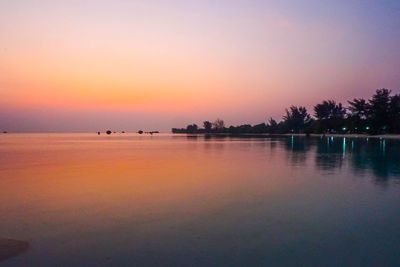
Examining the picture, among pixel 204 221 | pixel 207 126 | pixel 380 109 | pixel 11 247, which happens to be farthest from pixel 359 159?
pixel 207 126

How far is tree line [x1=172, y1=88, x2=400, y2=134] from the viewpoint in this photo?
2458 inches

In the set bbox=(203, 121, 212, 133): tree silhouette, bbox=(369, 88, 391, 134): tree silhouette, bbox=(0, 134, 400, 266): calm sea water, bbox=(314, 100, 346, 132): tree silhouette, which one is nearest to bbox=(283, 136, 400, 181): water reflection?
bbox=(0, 134, 400, 266): calm sea water

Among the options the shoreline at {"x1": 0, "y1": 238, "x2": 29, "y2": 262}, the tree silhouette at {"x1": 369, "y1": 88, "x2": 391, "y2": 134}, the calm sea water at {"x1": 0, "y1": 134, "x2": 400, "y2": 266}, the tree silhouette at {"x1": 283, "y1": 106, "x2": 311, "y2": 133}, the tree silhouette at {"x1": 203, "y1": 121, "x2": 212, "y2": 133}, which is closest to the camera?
the shoreline at {"x1": 0, "y1": 238, "x2": 29, "y2": 262}

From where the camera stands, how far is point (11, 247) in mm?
5238

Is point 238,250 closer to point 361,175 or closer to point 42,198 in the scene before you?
point 42,198

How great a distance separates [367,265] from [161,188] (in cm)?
665

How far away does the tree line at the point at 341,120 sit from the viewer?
62.4 meters

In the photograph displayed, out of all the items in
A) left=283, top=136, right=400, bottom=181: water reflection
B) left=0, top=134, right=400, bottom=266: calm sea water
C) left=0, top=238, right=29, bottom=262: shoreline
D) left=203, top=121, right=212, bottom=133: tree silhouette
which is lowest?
left=0, top=134, right=400, bottom=266: calm sea water

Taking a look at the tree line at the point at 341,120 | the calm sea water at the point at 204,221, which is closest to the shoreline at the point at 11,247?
the calm sea water at the point at 204,221

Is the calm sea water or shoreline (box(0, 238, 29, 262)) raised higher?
shoreline (box(0, 238, 29, 262))

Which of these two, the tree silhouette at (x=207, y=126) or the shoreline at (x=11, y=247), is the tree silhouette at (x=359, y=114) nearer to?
the shoreline at (x=11, y=247)

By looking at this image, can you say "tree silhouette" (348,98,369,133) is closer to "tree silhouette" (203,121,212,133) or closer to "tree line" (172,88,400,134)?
"tree line" (172,88,400,134)

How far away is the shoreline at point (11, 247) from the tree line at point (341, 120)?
65047 mm

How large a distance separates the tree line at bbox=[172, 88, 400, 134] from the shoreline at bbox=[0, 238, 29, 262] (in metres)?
65.0
